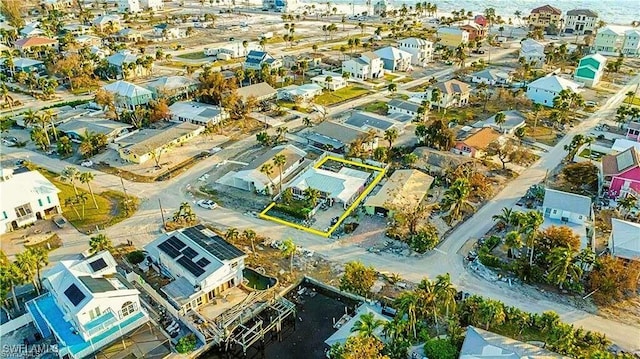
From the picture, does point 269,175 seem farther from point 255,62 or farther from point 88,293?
point 255,62

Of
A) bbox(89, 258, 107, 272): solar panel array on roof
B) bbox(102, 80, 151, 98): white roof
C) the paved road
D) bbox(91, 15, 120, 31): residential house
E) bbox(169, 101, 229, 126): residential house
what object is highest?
bbox(91, 15, 120, 31): residential house

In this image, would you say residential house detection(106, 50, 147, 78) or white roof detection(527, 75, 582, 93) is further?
residential house detection(106, 50, 147, 78)

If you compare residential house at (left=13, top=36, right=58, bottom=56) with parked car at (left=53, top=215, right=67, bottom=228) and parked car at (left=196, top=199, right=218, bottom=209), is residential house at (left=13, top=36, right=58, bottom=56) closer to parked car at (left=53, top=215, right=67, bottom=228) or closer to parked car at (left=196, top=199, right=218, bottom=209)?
parked car at (left=53, top=215, right=67, bottom=228)

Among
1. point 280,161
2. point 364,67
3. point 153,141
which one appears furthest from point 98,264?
point 364,67

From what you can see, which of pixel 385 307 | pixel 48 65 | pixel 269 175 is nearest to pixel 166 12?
pixel 48 65

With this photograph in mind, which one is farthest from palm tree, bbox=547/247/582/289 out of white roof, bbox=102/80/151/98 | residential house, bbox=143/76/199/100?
white roof, bbox=102/80/151/98

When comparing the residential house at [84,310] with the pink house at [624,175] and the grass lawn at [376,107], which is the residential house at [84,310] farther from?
the grass lawn at [376,107]
